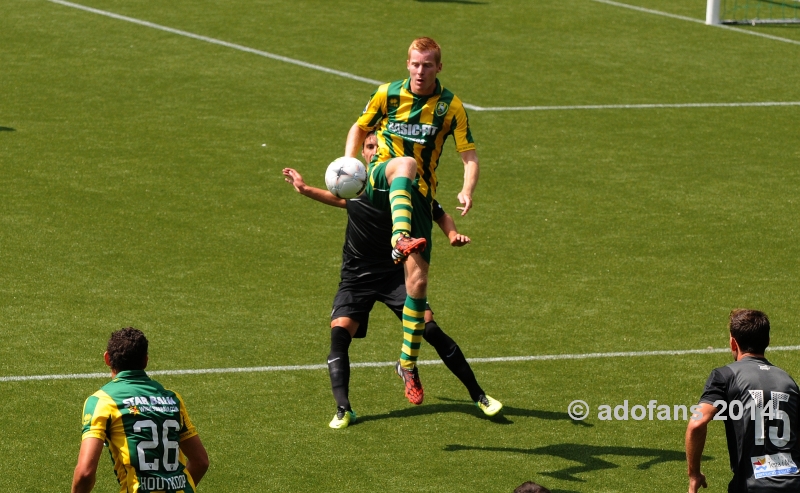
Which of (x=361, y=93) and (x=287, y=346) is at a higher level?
(x=361, y=93)

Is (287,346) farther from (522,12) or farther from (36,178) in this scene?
(522,12)

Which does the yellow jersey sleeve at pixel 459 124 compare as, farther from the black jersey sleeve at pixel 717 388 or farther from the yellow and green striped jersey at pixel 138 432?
the yellow and green striped jersey at pixel 138 432

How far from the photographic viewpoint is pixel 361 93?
2066 centimetres

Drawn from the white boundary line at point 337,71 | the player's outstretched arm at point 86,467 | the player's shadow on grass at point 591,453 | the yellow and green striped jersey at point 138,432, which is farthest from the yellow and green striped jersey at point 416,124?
the white boundary line at point 337,71

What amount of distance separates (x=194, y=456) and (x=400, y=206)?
9.03ft

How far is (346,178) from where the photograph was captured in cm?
911

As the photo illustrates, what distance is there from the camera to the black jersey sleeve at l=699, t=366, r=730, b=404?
270 inches

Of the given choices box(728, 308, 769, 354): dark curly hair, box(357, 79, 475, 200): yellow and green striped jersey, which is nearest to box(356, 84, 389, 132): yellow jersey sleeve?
box(357, 79, 475, 200): yellow and green striped jersey

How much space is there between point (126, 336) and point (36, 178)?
10.3m

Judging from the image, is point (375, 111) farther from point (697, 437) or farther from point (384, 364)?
point (697, 437)

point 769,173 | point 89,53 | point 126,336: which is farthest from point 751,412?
point 89,53

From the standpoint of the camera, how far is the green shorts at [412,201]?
9.40 meters

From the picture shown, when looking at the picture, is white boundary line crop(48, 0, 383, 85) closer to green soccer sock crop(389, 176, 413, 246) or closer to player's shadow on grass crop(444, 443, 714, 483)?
green soccer sock crop(389, 176, 413, 246)

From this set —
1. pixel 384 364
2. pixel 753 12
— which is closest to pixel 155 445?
pixel 384 364
